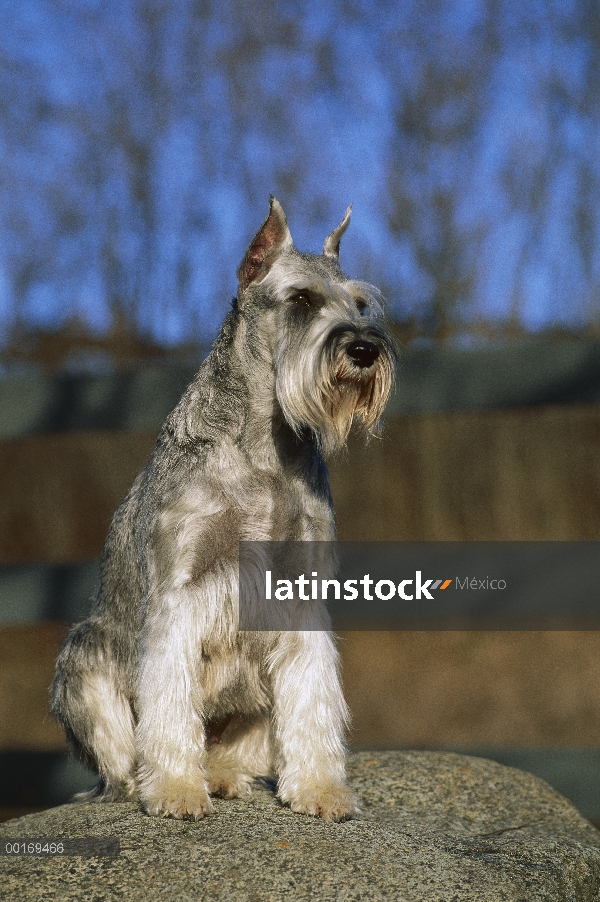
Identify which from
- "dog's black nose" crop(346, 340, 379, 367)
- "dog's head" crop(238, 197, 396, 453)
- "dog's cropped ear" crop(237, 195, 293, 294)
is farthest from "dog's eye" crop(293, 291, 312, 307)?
"dog's black nose" crop(346, 340, 379, 367)

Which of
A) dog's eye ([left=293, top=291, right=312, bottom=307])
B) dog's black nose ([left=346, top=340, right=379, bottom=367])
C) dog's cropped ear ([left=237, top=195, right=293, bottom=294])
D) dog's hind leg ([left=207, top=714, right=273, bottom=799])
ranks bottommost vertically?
dog's hind leg ([left=207, top=714, right=273, bottom=799])

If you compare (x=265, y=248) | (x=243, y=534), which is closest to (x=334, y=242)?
(x=265, y=248)

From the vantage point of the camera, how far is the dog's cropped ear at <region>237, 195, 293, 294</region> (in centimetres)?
506

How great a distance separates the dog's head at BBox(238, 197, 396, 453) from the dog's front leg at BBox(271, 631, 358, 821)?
1.11 m

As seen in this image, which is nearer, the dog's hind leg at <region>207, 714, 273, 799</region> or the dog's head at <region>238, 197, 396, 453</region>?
the dog's head at <region>238, 197, 396, 453</region>

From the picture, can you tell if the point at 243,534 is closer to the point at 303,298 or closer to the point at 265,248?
the point at 303,298

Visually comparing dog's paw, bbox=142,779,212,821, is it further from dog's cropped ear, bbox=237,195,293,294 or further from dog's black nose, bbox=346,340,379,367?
dog's cropped ear, bbox=237,195,293,294

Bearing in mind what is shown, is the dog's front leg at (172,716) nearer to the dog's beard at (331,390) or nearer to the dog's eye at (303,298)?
the dog's beard at (331,390)

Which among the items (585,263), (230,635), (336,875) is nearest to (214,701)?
(230,635)

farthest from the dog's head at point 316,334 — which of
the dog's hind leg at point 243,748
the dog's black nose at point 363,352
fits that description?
the dog's hind leg at point 243,748

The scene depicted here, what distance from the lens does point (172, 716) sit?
15.1ft

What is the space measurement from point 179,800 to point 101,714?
0.99 metres

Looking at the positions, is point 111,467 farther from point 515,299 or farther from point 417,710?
point 515,299

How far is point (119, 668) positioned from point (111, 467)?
15.5ft
